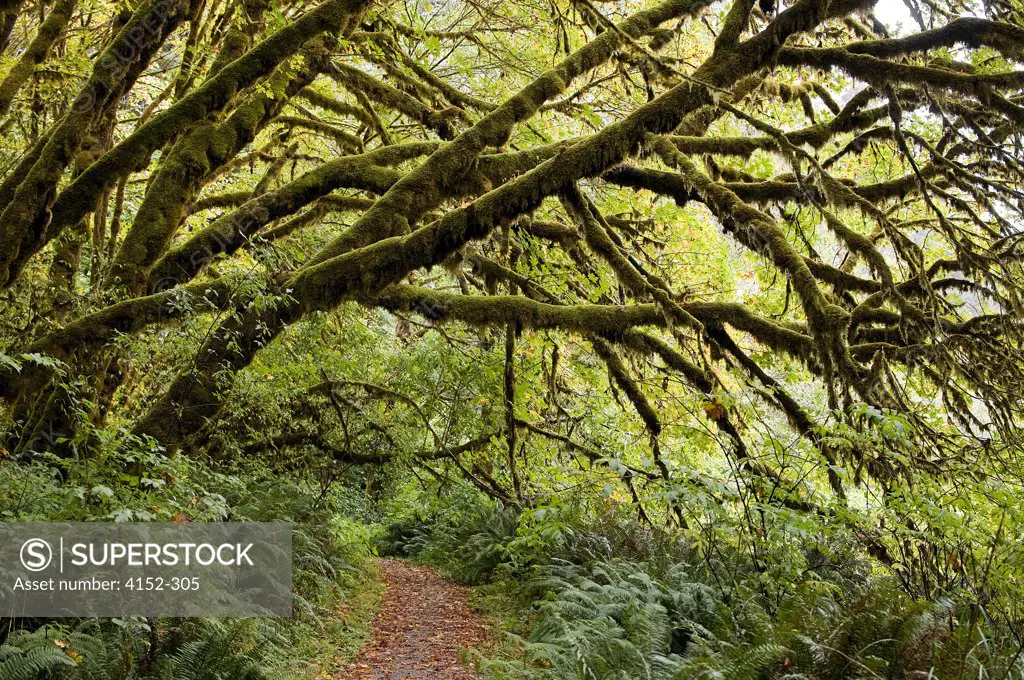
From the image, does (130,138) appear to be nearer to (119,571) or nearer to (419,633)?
(119,571)

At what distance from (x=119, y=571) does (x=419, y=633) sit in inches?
165

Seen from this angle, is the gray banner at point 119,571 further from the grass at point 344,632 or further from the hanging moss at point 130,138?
the hanging moss at point 130,138

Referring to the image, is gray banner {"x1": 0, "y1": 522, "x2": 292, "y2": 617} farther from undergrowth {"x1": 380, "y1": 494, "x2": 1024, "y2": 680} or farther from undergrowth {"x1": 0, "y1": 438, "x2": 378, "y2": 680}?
undergrowth {"x1": 380, "y1": 494, "x2": 1024, "y2": 680}

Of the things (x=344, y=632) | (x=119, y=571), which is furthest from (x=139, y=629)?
(x=344, y=632)

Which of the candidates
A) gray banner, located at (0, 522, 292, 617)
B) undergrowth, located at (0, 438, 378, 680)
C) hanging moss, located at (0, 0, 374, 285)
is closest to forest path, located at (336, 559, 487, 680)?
undergrowth, located at (0, 438, 378, 680)

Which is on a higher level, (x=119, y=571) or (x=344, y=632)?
(x=119, y=571)

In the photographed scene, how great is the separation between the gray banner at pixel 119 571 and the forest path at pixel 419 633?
1.24m

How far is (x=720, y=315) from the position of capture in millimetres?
5902

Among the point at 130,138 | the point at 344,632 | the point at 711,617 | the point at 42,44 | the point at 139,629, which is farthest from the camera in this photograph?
the point at 344,632

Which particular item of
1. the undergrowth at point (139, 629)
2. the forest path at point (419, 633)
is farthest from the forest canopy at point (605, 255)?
the forest path at point (419, 633)

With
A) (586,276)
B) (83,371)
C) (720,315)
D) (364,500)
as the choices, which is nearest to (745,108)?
(586,276)

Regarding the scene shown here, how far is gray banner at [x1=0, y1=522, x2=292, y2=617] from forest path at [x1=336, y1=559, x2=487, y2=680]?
1.24 m

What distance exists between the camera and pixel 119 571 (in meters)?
4.75

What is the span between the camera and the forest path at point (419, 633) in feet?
21.6
